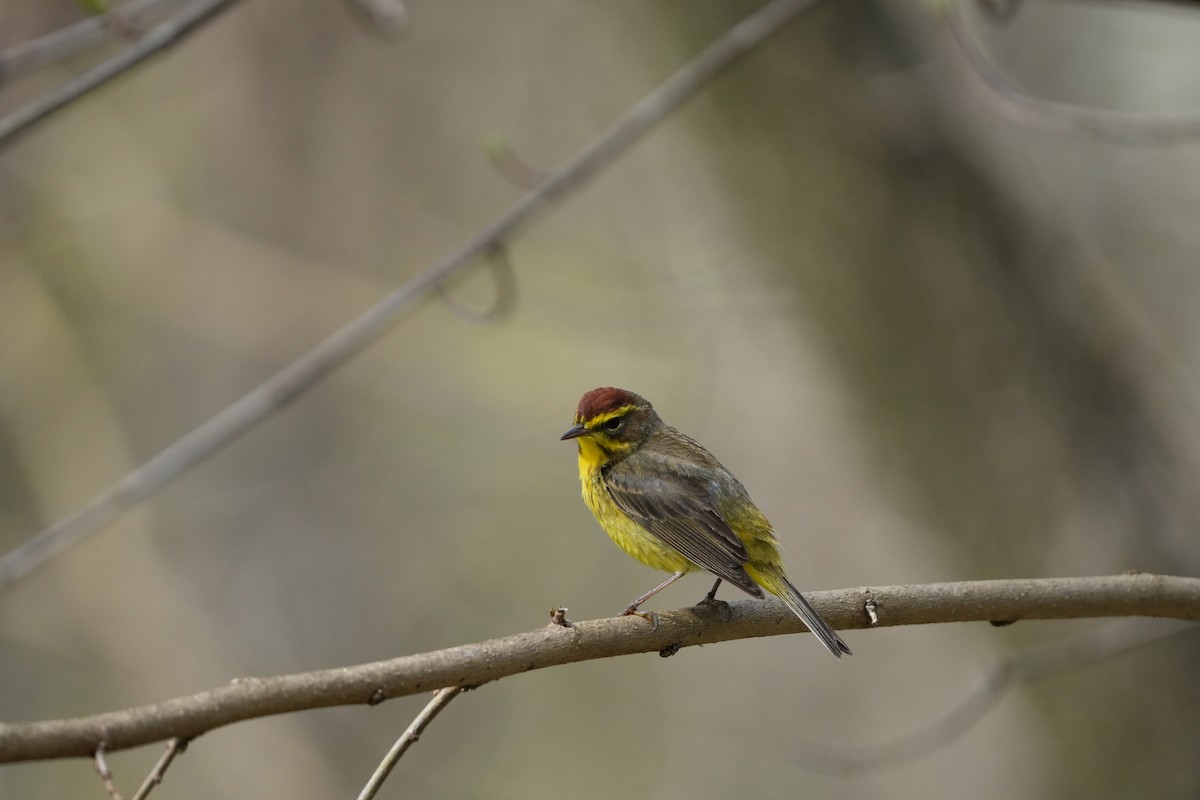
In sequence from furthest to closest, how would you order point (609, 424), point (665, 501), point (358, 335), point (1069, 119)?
point (1069, 119) → point (358, 335) → point (609, 424) → point (665, 501)

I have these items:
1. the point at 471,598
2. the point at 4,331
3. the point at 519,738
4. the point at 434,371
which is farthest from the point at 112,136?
the point at 519,738

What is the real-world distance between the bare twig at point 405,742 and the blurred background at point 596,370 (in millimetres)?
3540

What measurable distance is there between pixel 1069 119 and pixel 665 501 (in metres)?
2.60

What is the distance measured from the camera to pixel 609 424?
4.84 meters

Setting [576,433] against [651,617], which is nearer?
[651,617]

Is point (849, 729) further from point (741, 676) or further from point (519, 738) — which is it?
point (519, 738)

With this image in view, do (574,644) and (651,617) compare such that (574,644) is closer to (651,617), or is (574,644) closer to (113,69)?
(651,617)

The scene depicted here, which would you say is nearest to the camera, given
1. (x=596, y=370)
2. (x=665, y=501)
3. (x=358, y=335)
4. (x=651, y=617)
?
(x=651, y=617)

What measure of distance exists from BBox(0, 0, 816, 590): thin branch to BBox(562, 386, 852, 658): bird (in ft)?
3.09

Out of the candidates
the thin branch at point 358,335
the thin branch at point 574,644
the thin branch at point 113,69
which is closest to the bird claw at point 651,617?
the thin branch at point 574,644

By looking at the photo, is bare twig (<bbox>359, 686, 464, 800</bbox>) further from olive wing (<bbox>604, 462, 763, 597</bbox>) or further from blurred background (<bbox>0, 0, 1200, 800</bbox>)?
blurred background (<bbox>0, 0, 1200, 800</bbox>)

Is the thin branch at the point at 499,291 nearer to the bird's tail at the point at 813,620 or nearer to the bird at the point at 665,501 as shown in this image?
the bird at the point at 665,501

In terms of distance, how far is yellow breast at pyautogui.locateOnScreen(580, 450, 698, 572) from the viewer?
4375 mm

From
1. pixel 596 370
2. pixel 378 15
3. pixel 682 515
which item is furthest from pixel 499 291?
pixel 596 370
